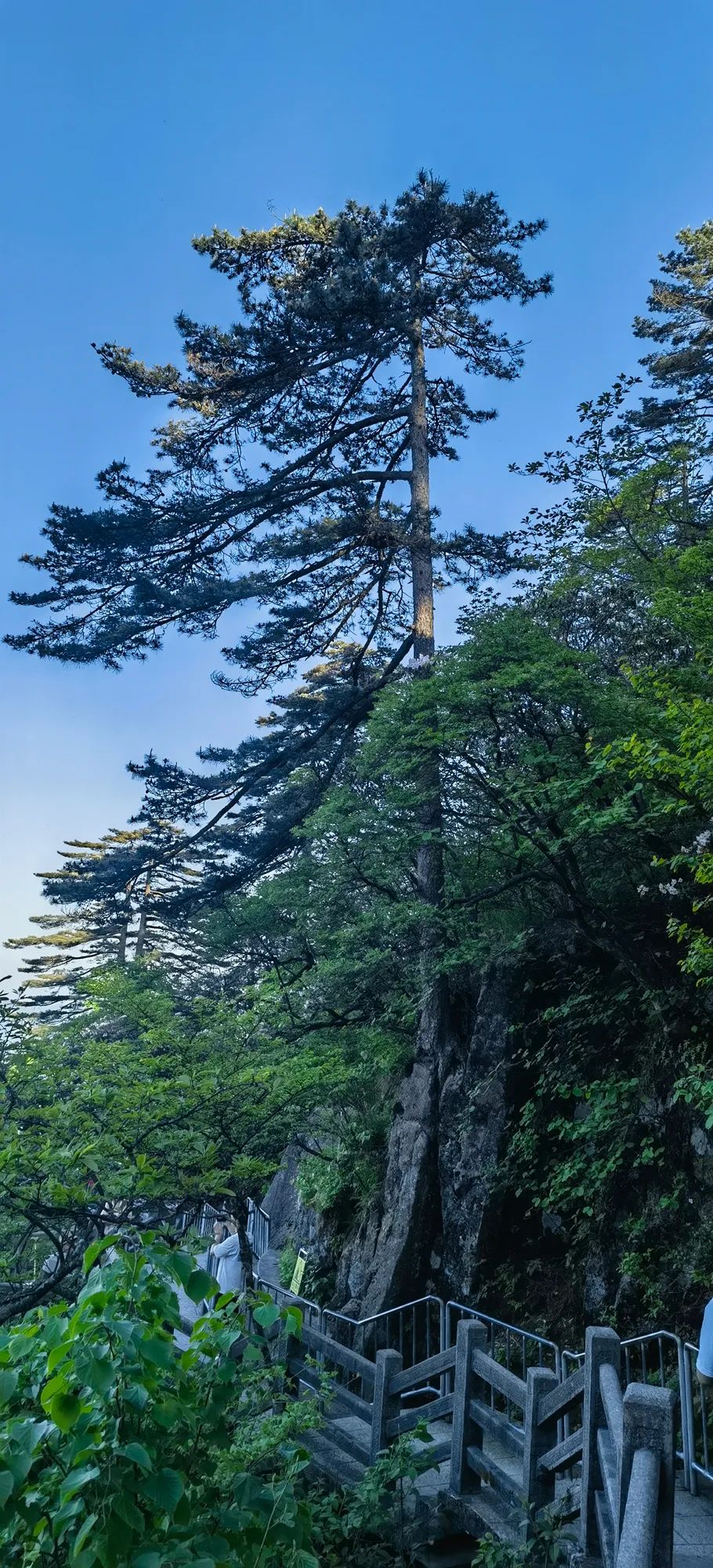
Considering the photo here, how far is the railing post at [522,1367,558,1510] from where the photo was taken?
19.0ft

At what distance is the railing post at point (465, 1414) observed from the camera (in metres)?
6.68

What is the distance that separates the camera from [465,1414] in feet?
22.0

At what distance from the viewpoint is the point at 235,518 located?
16156 millimetres

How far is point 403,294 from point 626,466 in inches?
185

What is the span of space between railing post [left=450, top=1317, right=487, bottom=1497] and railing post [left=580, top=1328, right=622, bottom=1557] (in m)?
1.73

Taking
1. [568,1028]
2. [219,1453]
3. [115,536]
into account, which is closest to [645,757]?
[568,1028]

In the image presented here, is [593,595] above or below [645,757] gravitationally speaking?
above

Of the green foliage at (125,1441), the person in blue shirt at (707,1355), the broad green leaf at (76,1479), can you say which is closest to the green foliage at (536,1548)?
the person in blue shirt at (707,1355)

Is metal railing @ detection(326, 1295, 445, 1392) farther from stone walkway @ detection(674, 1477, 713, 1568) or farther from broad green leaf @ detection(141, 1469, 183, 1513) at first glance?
broad green leaf @ detection(141, 1469, 183, 1513)

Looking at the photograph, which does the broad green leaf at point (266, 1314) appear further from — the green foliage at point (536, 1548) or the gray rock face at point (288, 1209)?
Result: the gray rock face at point (288, 1209)

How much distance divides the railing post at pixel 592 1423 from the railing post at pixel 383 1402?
2.69 m

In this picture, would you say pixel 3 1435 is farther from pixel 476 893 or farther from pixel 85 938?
pixel 85 938

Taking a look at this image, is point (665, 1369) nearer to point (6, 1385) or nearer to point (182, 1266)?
point (182, 1266)

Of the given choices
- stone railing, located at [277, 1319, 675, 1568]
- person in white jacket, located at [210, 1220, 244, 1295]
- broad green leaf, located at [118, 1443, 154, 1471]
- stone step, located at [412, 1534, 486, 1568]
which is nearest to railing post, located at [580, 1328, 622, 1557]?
stone railing, located at [277, 1319, 675, 1568]
